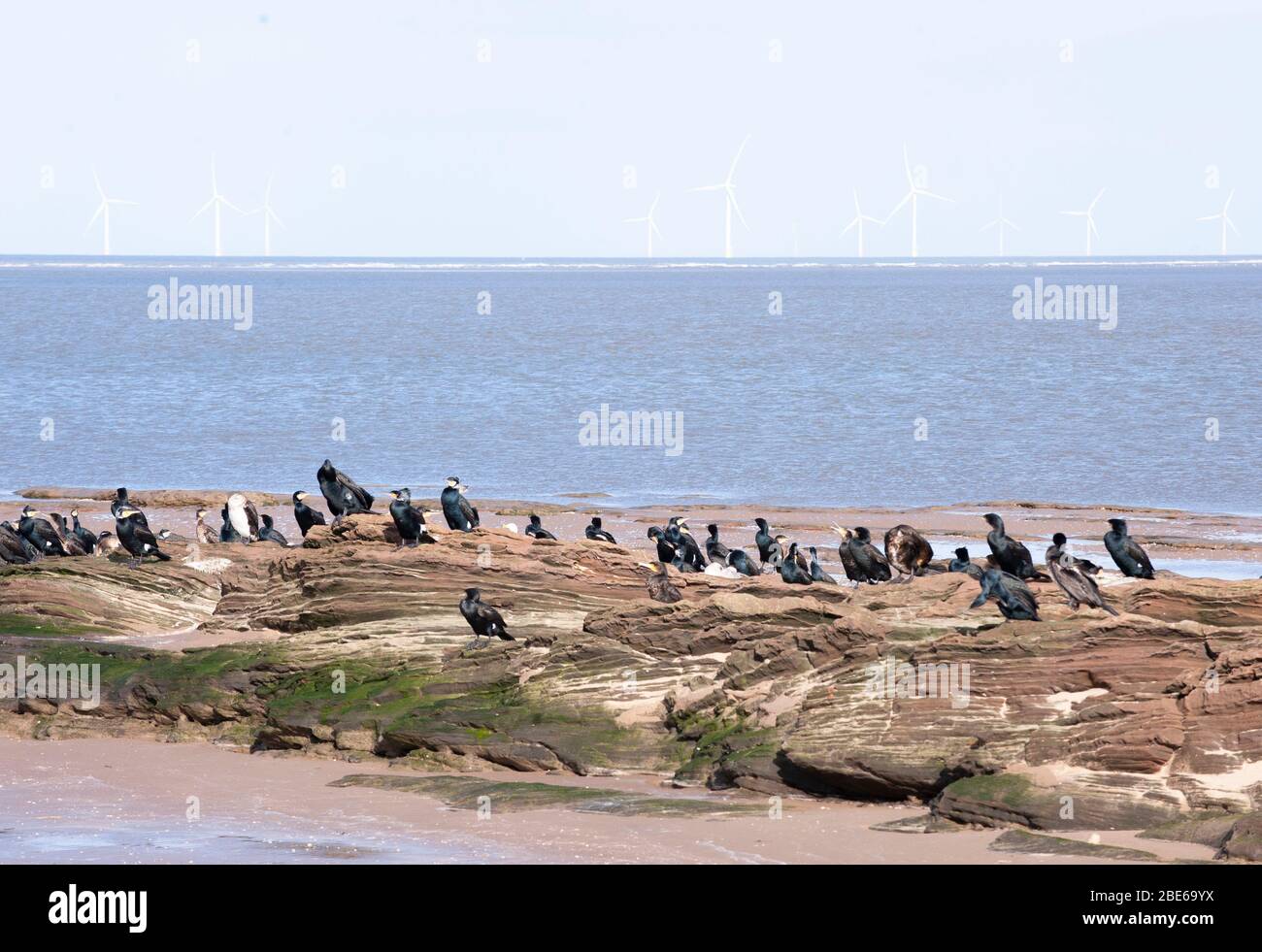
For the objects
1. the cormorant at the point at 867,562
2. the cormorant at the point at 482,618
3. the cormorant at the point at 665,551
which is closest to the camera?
the cormorant at the point at 482,618

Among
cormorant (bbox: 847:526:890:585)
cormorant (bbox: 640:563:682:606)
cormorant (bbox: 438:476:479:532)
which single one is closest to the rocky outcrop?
cormorant (bbox: 640:563:682:606)

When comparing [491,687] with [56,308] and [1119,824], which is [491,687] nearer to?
[1119,824]

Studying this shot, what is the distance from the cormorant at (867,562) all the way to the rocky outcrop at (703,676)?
6.98 feet

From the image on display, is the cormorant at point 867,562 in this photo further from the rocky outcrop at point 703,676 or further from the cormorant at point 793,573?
the rocky outcrop at point 703,676

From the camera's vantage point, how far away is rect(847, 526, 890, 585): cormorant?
Answer: 2259 centimetres

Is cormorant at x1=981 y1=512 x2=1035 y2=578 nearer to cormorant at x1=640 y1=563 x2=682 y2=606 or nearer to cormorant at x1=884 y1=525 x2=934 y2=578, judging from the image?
cormorant at x1=884 y1=525 x2=934 y2=578

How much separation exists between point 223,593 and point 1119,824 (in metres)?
12.5

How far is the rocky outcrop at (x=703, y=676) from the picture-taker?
47.0ft

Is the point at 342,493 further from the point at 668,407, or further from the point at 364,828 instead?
the point at 668,407

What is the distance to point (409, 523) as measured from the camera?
21125 millimetres

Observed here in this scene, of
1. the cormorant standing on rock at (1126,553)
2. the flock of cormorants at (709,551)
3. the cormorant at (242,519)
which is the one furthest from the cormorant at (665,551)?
the cormorant standing on rock at (1126,553)

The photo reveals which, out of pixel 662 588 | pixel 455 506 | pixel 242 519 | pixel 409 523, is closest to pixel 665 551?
pixel 455 506

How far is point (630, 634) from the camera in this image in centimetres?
1791

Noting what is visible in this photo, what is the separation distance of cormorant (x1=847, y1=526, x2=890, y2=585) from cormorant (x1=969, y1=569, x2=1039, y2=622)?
18.1 ft
